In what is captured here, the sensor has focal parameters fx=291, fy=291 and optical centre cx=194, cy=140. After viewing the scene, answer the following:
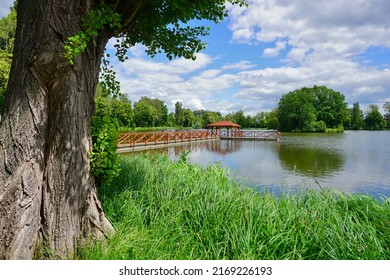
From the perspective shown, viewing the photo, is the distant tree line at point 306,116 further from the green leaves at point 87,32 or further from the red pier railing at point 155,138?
the green leaves at point 87,32

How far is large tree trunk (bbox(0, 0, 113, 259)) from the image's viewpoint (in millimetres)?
2201

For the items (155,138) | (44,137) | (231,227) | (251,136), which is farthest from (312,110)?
(44,137)

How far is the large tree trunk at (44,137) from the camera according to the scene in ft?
7.22

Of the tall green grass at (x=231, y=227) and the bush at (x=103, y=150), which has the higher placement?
the bush at (x=103, y=150)

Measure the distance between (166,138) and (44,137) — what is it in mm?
22204

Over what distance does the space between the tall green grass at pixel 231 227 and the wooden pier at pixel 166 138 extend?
14474 millimetres

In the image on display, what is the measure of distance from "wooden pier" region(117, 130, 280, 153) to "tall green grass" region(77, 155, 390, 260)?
47.5ft

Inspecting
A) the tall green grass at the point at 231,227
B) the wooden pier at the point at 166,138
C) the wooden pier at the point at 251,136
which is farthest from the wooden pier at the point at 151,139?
the tall green grass at the point at 231,227

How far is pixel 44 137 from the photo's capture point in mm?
2344

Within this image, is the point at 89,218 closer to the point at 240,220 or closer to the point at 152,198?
the point at 152,198

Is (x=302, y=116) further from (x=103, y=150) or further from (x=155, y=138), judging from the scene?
(x=103, y=150)

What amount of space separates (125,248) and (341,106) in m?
68.5

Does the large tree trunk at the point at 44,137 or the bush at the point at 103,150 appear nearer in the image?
the large tree trunk at the point at 44,137
